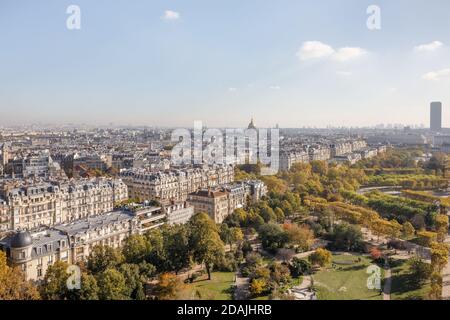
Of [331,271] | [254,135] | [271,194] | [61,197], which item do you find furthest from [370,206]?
[254,135]

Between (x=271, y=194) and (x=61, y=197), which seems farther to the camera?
(x=271, y=194)

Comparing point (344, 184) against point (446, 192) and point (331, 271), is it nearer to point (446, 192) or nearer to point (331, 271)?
point (446, 192)

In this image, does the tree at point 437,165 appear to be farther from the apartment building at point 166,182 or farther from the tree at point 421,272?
the tree at point 421,272

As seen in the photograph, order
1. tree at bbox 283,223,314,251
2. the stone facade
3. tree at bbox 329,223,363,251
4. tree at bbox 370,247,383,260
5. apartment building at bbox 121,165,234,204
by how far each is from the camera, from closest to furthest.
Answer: tree at bbox 370,247,383,260 < tree at bbox 283,223,314,251 < tree at bbox 329,223,363,251 < the stone facade < apartment building at bbox 121,165,234,204

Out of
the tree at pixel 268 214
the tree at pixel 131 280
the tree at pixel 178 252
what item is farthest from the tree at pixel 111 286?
the tree at pixel 268 214

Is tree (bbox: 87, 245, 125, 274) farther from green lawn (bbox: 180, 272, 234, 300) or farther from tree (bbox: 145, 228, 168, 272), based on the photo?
green lawn (bbox: 180, 272, 234, 300)

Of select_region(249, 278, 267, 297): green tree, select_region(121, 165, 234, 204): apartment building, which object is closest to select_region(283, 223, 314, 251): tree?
select_region(249, 278, 267, 297): green tree
